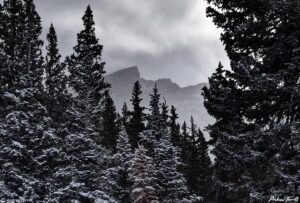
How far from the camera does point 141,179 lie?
21406mm

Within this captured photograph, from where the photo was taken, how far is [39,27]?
3100 cm

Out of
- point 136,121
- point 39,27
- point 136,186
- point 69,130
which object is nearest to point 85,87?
point 69,130

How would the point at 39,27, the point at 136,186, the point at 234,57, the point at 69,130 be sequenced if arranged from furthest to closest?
1. the point at 39,27
2. the point at 136,186
3. the point at 69,130
4. the point at 234,57

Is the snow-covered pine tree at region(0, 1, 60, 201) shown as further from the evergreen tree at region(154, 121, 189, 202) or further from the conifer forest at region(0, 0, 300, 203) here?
the evergreen tree at region(154, 121, 189, 202)

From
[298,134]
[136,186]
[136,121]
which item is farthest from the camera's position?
[136,121]

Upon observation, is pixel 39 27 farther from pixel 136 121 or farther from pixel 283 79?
pixel 283 79

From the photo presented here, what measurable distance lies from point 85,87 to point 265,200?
11123 mm

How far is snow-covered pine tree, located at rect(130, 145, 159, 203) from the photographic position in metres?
21.6

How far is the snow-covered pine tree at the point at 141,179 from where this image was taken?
70.9 ft

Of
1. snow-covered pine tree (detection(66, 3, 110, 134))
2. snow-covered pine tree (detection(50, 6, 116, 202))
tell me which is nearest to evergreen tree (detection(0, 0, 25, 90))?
snow-covered pine tree (detection(66, 3, 110, 134))

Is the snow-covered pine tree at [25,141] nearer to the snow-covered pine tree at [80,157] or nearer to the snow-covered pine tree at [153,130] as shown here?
the snow-covered pine tree at [80,157]
